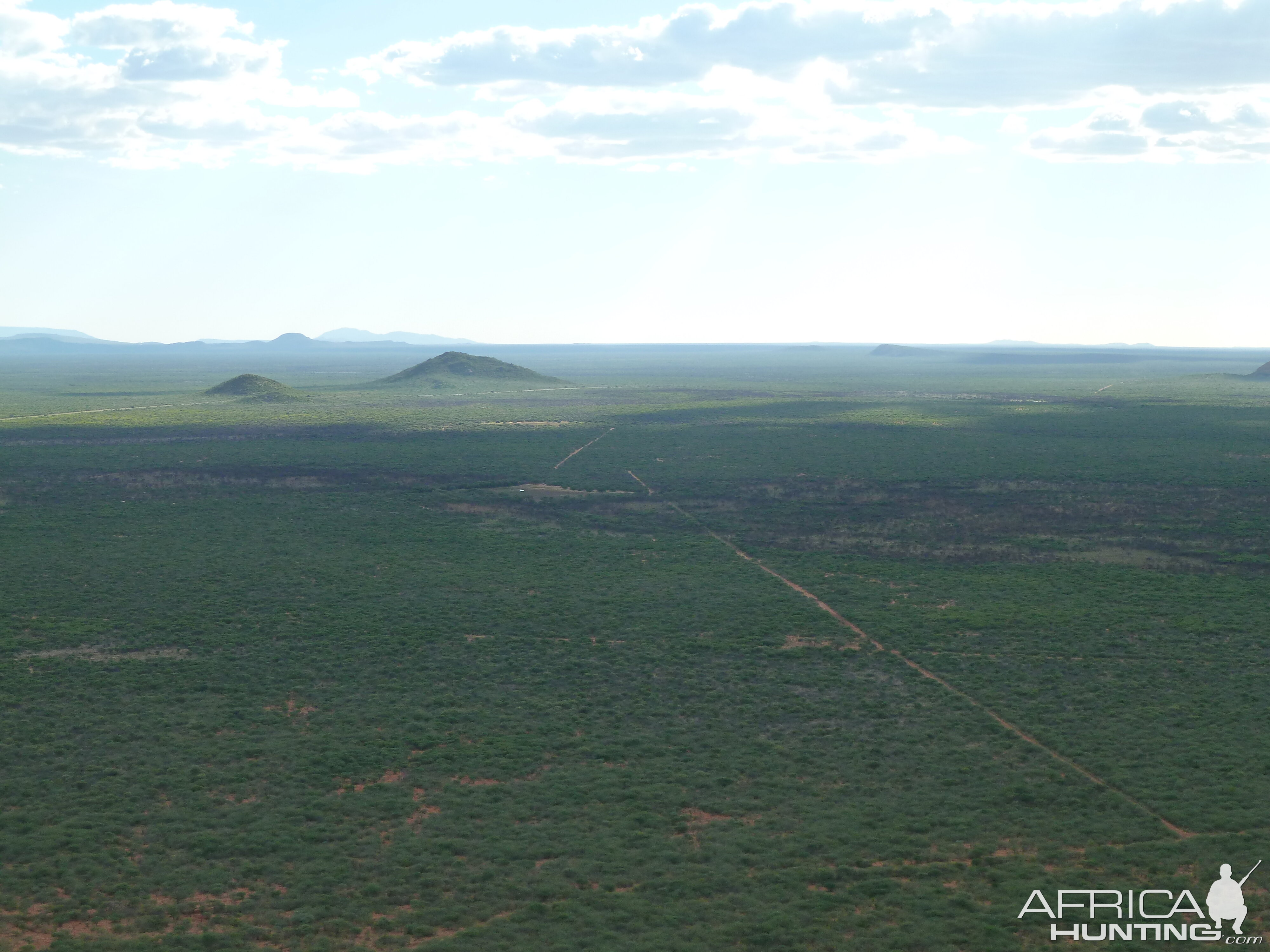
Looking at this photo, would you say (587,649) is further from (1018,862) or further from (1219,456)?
(1219,456)

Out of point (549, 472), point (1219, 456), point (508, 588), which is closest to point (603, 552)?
point (508, 588)

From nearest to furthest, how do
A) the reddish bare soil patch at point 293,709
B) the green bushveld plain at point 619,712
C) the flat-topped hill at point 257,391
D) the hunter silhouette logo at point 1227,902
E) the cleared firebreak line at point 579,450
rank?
the hunter silhouette logo at point 1227,902 → the green bushveld plain at point 619,712 → the reddish bare soil patch at point 293,709 → the cleared firebreak line at point 579,450 → the flat-topped hill at point 257,391

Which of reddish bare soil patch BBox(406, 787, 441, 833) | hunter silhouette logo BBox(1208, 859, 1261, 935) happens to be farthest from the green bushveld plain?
hunter silhouette logo BBox(1208, 859, 1261, 935)

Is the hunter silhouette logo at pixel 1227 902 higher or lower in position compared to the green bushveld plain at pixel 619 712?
lower

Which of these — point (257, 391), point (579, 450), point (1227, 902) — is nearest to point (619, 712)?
point (1227, 902)

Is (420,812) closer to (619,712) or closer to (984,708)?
(619,712)

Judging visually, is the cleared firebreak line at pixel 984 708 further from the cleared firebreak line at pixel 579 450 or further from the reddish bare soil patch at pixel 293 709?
the cleared firebreak line at pixel 579 450

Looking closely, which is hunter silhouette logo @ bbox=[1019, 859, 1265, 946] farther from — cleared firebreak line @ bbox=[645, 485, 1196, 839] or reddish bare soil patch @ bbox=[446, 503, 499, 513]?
reddish bare soil patch @ bbox=[446, 503, 499, 513]

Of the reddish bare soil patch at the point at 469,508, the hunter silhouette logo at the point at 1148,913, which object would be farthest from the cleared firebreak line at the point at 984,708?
the reddish bare soil patch at the point at 469,508
